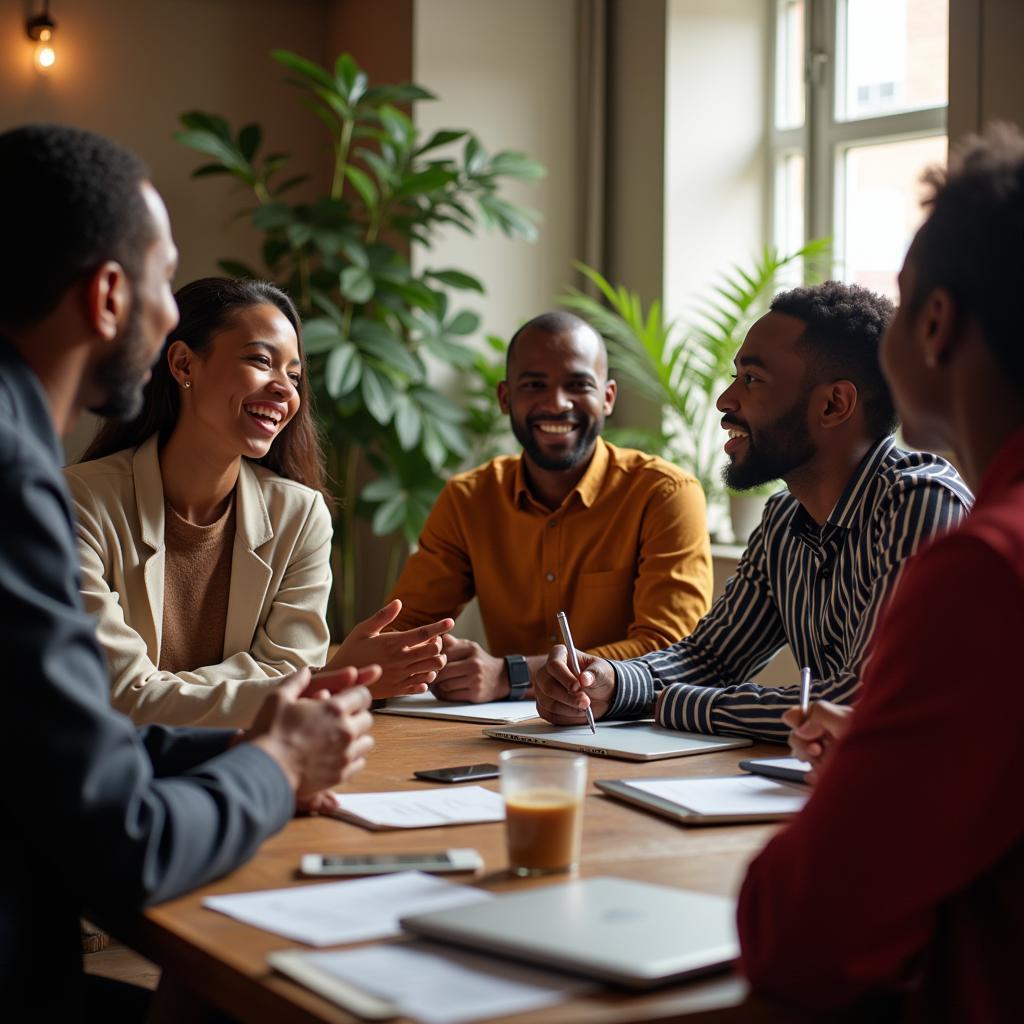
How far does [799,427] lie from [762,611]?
36 cm

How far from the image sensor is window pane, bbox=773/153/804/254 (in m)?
4.63

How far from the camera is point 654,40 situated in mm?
4605

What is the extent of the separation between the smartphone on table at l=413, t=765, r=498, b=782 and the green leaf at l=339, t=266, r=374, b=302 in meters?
2.78

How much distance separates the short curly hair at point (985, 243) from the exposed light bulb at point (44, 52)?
4.59 m

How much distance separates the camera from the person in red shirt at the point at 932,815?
935 mm

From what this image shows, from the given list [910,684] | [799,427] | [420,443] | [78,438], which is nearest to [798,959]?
[910,684]

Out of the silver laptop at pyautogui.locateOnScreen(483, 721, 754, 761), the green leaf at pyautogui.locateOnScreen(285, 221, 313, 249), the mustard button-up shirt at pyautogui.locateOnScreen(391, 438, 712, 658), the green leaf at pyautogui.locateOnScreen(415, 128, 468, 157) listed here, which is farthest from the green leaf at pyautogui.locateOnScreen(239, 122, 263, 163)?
the silver laptop at pyautogui.locateOnScreen(483, 721, 754, 761)

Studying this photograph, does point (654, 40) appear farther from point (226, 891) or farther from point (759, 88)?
point (226, 891)

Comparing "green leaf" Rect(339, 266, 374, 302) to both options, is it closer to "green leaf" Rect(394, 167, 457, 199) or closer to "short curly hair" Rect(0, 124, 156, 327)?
"green leaf" Rect(394, 167, 457, 199)

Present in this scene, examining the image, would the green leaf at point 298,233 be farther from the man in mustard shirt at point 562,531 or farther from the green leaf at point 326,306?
the man in mustard shirt at point 562,531

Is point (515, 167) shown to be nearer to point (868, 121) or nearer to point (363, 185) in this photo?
point (363, 185)

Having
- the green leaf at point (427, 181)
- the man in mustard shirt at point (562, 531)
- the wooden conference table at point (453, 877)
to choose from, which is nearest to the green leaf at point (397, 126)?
the green leaf at point (427, 181)

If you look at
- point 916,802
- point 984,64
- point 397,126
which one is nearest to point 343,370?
point 397,126

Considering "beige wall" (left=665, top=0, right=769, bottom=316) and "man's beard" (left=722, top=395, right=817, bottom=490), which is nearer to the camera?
"man's beard" (left=722, top=395, right=817, bottom=490)
